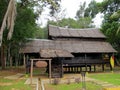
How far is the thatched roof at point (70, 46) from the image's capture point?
28.7 metres

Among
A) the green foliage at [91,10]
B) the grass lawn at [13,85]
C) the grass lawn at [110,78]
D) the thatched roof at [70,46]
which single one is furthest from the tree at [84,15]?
the grass lawn at [13,85]

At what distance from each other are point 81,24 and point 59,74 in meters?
37.0

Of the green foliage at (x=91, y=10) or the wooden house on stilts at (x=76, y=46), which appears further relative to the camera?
the green foliage at (x=91, y=10)

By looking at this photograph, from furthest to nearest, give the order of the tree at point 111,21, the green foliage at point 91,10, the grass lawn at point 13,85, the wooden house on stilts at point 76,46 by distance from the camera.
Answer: the green foliage at point 91,10
the tree at point 111,21
the wooden house on stilts at point 76,46
the grass lawn at point 13,85

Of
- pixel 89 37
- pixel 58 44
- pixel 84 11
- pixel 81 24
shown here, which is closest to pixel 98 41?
pixel 89 37

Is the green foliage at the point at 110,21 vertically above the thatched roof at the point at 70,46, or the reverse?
the green foliage at the point at 110,21

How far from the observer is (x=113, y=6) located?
3966 cm

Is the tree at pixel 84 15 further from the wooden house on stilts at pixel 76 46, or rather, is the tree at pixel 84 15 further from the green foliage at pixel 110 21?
the wooden house on stilts at pixel 76 46

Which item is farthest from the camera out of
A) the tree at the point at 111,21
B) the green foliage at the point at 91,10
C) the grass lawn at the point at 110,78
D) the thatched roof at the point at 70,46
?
the green foliage at the point at 91,10

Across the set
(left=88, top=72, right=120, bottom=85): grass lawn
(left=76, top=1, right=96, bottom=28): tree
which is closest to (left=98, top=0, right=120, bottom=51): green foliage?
(left=88, top=72, right=120, bottom=85): grass lawn

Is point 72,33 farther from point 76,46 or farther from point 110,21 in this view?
A: point 110,21

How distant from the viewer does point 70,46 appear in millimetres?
29797

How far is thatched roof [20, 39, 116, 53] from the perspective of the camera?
28.7 metres

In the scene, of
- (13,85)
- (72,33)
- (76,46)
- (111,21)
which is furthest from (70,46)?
(13,85)
